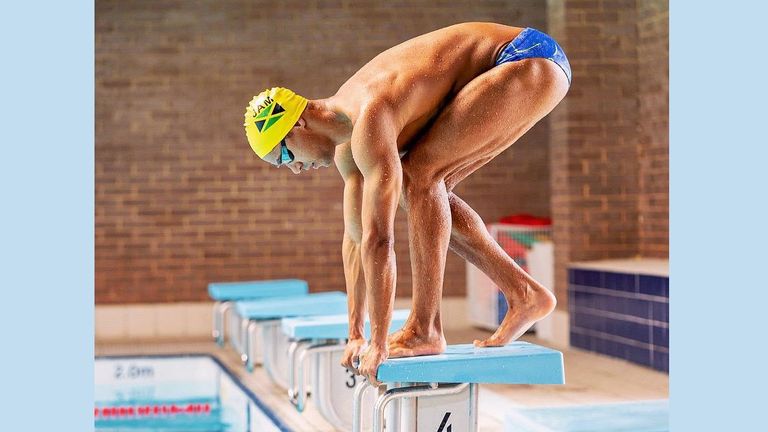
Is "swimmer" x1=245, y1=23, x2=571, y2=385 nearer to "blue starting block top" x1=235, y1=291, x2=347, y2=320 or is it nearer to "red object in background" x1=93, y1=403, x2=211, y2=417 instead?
"blue starting block top" x1=235, y1=291, x2=347, y2=320

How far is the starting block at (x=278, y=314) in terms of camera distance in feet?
25.1

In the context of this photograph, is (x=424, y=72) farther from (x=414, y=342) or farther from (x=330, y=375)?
(x=330, y=375)

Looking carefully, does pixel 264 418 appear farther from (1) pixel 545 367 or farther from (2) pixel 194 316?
(2) pixel 194 316

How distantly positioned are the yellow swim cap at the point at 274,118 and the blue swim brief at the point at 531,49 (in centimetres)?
72

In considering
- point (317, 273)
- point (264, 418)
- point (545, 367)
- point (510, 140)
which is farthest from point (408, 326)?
point (317, 273)

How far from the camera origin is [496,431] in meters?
5.97

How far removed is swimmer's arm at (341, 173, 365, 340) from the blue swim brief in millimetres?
666

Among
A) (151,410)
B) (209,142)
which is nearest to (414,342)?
(151,410)

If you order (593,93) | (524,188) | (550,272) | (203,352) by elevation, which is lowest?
(203,352)

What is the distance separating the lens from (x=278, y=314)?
768cm

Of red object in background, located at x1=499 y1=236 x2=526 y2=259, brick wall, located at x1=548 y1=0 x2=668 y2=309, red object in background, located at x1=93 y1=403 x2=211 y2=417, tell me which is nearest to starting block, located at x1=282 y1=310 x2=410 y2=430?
red object in background, located at x1=93 y1=403 x2=211 y2=417

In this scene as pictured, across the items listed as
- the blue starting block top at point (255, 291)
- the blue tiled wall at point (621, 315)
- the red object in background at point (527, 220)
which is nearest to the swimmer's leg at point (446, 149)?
the blue tiled wall at point (621, 315)

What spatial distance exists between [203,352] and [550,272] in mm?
2987

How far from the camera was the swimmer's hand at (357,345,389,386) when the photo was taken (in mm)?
3777
